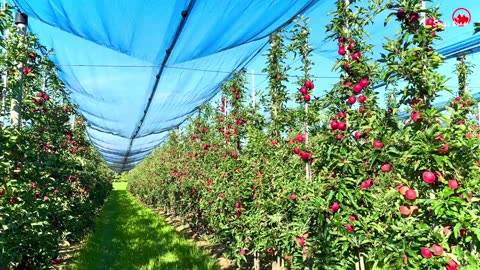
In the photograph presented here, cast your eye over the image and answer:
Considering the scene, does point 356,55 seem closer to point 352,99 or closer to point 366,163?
point 352,99

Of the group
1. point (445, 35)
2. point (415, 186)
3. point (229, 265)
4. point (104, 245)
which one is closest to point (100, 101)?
point (104, 245)

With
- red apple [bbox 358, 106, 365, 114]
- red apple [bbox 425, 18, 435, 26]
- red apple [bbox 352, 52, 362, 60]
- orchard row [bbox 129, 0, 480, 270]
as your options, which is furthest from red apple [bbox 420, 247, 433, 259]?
red apple [bbox 352, 52, 362, 60]

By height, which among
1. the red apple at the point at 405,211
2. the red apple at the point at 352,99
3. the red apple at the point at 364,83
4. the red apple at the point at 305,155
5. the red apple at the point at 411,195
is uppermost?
the red apple at the point at 364,83

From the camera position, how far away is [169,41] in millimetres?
4922

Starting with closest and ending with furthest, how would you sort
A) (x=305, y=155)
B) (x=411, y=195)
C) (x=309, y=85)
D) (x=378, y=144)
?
(x=411, y=195)
(x=378, y=144)
(x=305, y=155)
(x=309, y=85)

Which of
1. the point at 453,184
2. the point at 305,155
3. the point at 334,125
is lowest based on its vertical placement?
the point at 453,184

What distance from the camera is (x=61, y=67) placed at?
6.36 m

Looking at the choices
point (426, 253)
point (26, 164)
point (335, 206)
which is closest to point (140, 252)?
point (26, 164)

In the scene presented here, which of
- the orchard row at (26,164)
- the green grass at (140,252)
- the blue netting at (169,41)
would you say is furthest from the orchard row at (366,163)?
the orchard row at (26,164)

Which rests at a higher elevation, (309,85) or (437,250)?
(309,85)

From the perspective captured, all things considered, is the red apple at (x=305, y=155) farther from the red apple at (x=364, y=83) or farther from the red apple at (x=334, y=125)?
the red apple at (x=364, y=83)

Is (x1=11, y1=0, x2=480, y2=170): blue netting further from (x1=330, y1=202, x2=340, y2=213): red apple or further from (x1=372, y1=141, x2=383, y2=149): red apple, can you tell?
(x1=330, y1=202, x2=340, y2=213): red apple

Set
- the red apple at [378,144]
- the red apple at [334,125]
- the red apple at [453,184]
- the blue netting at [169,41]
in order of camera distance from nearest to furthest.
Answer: the red apple at [453,184]
the red apple at [378,144]
the red apple at [334,125]
the blue netting at [169,41]

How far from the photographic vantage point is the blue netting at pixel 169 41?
4.11 m
